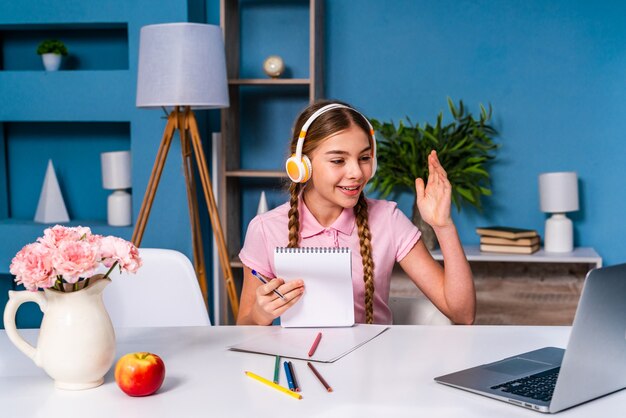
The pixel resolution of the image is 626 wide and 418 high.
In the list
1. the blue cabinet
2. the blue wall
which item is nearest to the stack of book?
the blue wall

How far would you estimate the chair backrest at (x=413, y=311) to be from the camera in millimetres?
2070

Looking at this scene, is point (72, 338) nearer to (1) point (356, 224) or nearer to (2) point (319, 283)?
(2) point (319, 283)

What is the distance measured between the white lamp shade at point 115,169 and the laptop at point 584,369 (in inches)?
104

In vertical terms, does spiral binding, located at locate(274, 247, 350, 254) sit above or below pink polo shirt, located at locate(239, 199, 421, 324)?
above

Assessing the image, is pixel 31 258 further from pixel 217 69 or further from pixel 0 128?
pixel 0 128

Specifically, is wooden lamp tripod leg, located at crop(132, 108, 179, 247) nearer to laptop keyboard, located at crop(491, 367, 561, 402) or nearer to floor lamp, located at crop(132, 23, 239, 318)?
floor lamp, located at crop(132, 23, 239, 318)

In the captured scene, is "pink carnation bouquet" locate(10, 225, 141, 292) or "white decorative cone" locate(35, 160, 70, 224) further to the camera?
"white decorative cone" locate(35, 160, 70, 224)

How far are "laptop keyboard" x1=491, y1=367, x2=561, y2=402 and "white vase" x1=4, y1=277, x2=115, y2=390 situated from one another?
68 cm

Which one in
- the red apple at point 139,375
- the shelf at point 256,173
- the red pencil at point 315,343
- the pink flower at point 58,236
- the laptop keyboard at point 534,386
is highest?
the pink flower at point 58,236

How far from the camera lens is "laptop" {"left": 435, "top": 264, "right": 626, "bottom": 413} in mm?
1190

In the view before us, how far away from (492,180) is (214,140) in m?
1.36

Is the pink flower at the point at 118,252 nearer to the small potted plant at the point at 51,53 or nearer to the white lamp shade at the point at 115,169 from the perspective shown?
the white lamp shade at the point at 115,169

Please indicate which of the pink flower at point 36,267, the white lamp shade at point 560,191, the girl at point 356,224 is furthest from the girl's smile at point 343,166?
the white lamp shade at point 560,191

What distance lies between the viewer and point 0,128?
4008 mm
